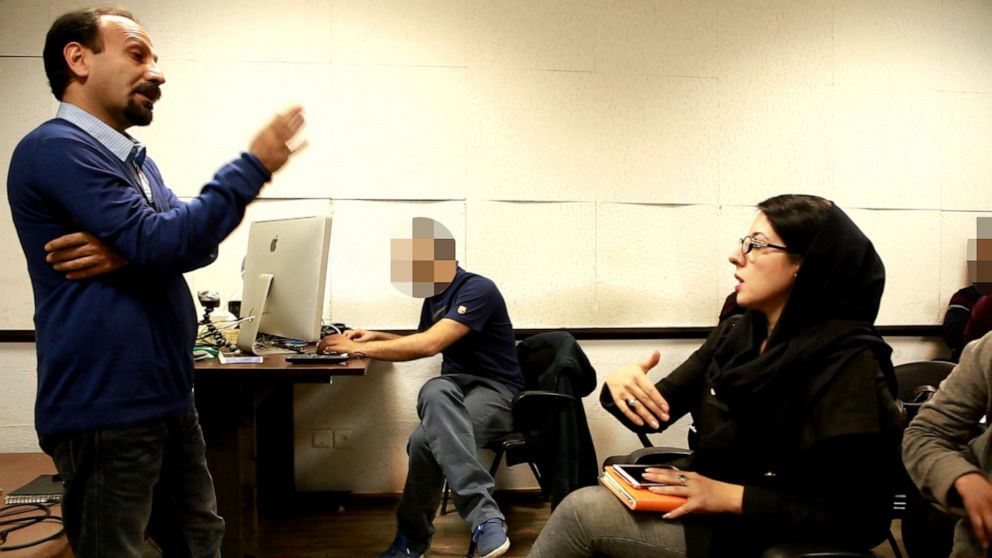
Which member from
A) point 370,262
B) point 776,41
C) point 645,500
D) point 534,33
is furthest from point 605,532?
point 776,41

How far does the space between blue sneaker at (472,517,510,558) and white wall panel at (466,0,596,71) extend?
6.75ft

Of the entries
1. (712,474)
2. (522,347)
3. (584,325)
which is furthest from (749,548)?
(584,325)

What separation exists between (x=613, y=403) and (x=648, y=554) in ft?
1.39

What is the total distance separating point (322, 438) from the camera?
9.97 ft

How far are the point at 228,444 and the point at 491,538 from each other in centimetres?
92

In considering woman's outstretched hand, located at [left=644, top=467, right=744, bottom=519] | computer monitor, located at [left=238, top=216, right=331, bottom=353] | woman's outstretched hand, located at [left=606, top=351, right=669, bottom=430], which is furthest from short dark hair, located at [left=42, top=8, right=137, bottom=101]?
woman's outstretched hand, located at [left=644, top=467, right=744, bottom=519]

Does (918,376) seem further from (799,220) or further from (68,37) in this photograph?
(68,37)

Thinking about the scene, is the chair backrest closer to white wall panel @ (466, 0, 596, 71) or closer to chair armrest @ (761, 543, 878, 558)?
chair armrest @ (761, 543, 878, 558)

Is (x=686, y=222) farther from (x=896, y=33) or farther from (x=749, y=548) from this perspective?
(x=749, y=548)

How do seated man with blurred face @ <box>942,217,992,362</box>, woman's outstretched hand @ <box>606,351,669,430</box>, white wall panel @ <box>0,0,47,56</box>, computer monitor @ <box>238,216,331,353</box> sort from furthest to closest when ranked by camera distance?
1. seated man with blurred face @ <box>942,217,992,362</box>
2. white wall panel @ <box>0,0,47,56</box>
3. computer monitor @ <box>238,216,331,353</box>
4. woman's outstretched hand @ <box>606,351,669,430</box>

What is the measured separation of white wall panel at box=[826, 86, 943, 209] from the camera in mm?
3232

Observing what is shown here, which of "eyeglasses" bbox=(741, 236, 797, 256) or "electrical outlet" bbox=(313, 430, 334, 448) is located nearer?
"eyeglasses" bbox=(741, 236, 797, 256)

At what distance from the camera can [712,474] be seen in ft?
4.53

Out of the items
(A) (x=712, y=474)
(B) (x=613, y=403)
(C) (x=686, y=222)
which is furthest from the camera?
(C) (x=686, y=222)
